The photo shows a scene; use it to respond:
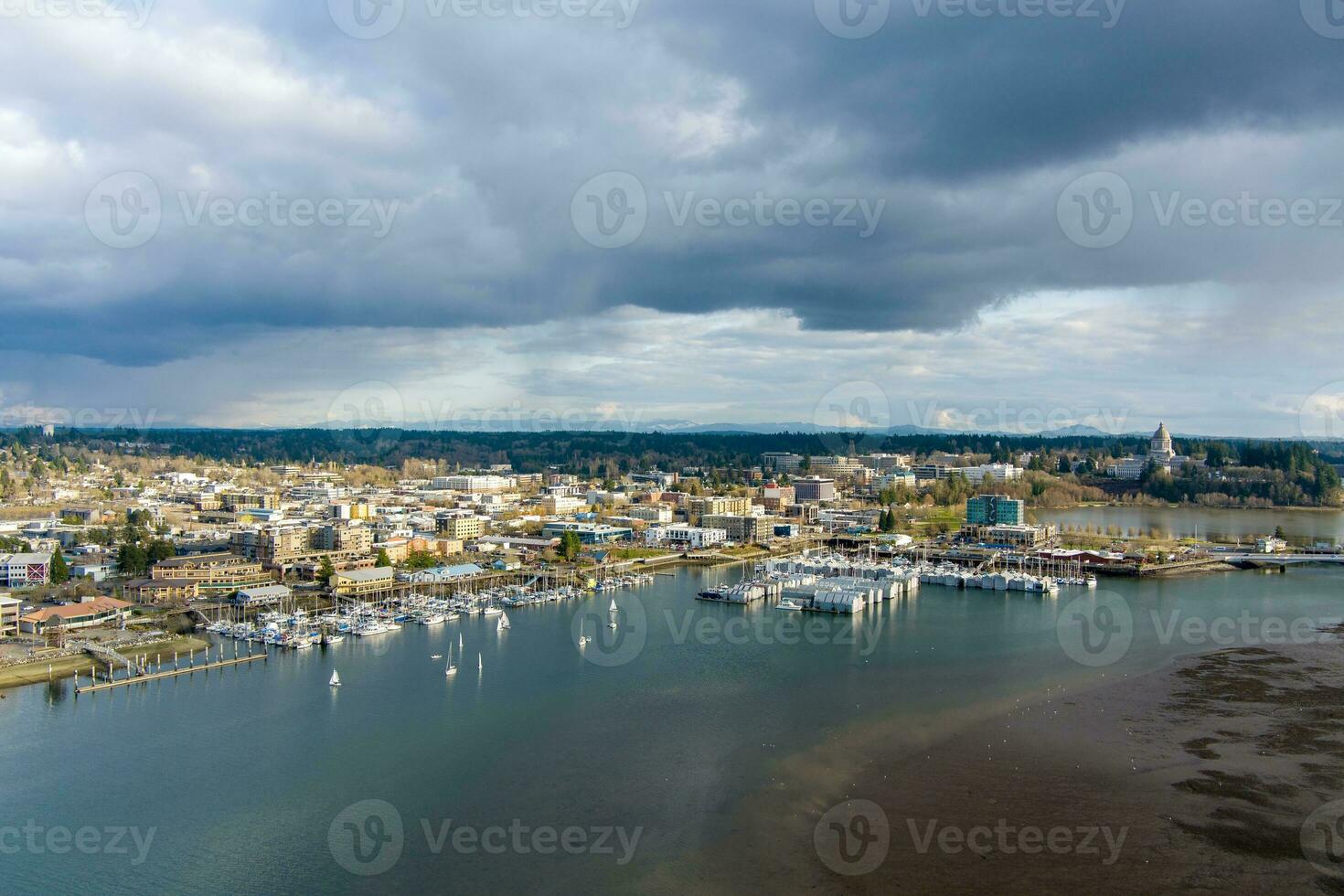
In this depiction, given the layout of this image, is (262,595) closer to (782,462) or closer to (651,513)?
(651,513)

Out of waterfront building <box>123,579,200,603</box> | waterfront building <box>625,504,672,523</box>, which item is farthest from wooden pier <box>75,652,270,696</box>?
waterfront building <box>625,504,672,523</box>

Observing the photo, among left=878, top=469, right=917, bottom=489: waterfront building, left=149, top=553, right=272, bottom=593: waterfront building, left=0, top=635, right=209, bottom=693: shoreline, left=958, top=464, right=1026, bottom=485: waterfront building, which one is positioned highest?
left=958, top=464, right=1026, bottom=485: waterfront building

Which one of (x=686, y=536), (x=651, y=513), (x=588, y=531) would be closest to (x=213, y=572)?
A: (x=588, y=531)

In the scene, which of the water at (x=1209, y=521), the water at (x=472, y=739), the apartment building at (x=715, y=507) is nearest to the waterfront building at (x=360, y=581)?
the water at (x=472, y=739)

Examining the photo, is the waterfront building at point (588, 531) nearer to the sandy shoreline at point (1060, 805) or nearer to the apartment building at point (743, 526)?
the apartment building at point (743, 526)

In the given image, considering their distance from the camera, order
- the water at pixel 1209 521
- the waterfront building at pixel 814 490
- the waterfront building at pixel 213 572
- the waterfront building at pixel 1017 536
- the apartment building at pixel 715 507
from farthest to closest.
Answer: the waterfront building at pixel 814 490 < the apartment building at pixel 715 507 < the water at pixel 1209 521 < the waterfront building at pixel 1017 536 < the waterfront building at pixel 213 572

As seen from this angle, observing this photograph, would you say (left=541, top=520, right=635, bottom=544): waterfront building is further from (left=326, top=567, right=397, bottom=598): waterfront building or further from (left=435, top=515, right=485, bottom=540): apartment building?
(left=326, top=567, right=397, bottom=598): waterfront building

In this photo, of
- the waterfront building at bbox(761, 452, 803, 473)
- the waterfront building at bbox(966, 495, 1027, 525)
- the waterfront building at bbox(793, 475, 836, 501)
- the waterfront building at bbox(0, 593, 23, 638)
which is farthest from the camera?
the waterfront building at bbox(761, 452, 803, 473)
